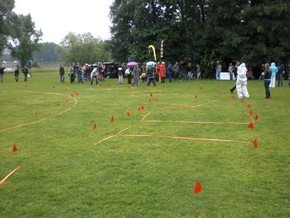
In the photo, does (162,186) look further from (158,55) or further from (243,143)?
(158,55)

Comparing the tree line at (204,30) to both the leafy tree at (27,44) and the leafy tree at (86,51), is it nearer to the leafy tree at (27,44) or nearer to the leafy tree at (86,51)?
the leafy tree at (86,51)

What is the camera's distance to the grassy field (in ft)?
13.6

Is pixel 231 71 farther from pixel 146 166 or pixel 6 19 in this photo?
pixel 6 19

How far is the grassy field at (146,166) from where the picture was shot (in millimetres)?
4152

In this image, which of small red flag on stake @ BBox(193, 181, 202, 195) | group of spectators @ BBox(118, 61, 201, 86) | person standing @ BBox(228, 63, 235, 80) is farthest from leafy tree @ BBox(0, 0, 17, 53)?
small red flag on stake @ BBox(193, 181, 202, 195)

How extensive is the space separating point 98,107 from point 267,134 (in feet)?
23.8

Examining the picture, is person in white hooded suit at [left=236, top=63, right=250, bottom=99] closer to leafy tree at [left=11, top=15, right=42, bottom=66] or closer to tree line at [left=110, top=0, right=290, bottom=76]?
tree line at [left=110, top=0, right=290, bottom=76]

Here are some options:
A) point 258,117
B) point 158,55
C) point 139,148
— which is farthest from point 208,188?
point 158,55

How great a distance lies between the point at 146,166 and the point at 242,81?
32.8ft

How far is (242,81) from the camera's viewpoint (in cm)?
1423

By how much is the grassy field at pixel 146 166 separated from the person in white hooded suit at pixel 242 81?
403cm

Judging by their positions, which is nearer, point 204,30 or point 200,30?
point 204,30

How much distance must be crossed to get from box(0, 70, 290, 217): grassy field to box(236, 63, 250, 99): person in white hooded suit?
403cm

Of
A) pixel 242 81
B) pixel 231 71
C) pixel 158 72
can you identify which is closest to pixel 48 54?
pixel 158 72
